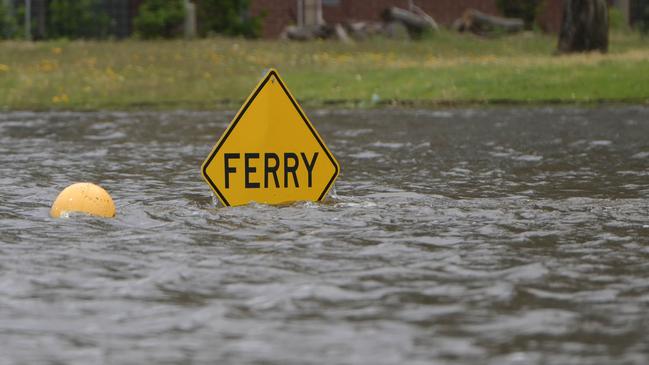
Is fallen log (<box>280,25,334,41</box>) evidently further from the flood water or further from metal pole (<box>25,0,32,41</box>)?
the flood water

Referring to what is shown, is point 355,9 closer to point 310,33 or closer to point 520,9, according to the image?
point 520,9

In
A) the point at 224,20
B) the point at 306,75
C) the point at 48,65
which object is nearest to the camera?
the point at 306,75

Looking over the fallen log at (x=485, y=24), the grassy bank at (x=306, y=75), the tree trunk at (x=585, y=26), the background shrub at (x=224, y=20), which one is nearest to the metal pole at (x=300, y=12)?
the background shrub at (x=224, y=20)

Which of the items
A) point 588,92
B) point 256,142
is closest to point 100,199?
point 256,142

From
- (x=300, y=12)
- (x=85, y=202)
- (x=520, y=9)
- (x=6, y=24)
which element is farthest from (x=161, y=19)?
(x=85, y=202)

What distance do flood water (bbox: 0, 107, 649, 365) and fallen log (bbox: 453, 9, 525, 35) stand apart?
22.3m

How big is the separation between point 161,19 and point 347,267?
1148 inches

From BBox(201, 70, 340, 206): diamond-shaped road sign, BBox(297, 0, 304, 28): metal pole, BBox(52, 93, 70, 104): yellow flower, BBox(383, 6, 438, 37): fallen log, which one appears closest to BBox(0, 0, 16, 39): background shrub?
BBox(297, 0, 304, 28): metal pole

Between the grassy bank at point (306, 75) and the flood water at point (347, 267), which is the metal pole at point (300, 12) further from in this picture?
the flood water at point (347, 267)

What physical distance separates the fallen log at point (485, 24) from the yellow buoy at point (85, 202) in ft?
90.8

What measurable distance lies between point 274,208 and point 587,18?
18595mm

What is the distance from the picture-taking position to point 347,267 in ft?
27.6

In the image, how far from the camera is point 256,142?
36.9 feet

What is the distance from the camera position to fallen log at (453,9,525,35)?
3778 cm
